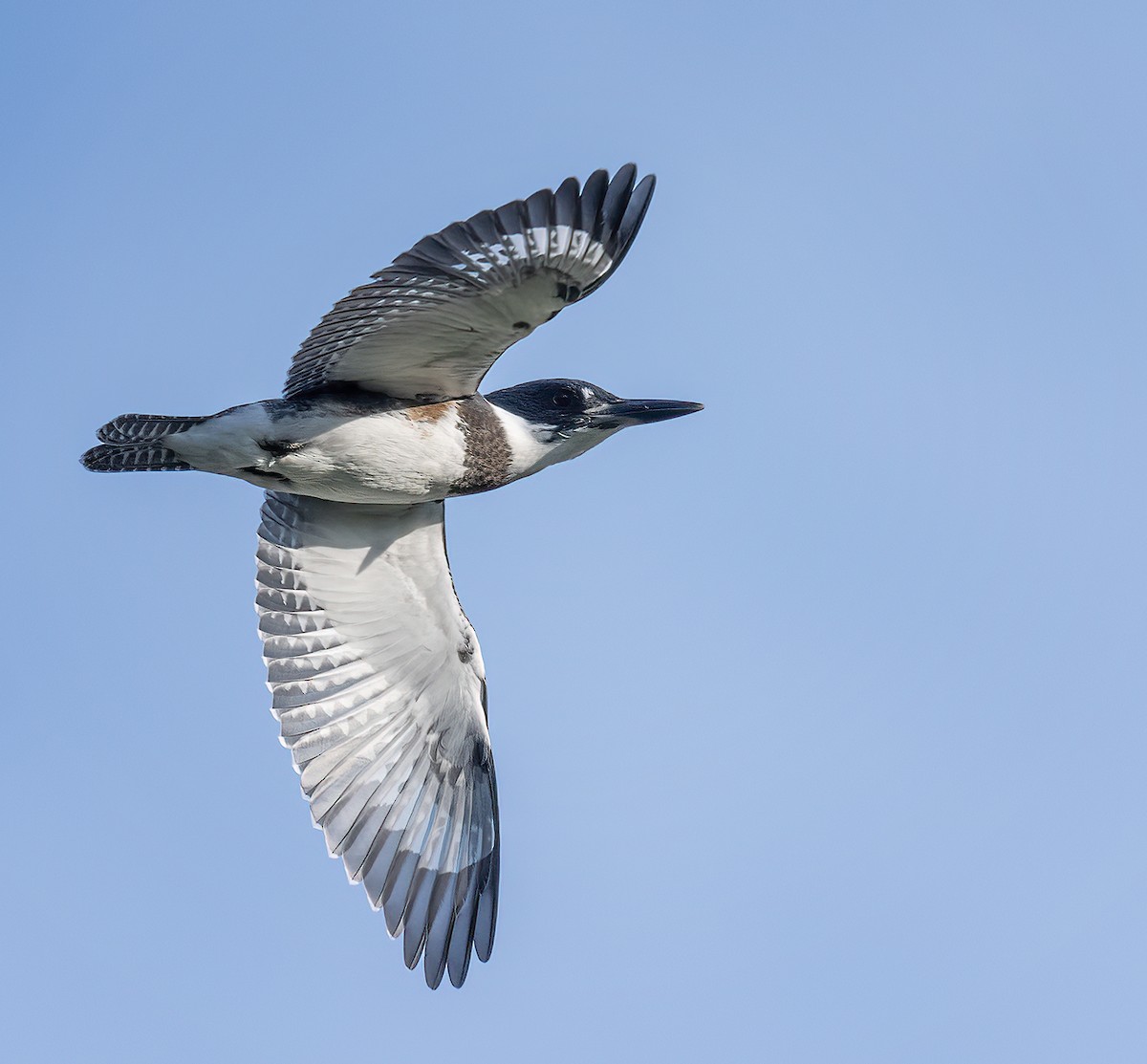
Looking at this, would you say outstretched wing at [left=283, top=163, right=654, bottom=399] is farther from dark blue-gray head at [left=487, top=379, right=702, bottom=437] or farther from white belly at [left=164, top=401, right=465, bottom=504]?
dark blue-gray head at [left=487, top=379, right=702, bottom=437]

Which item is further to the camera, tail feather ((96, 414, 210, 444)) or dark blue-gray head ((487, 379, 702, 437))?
dark blue-gray head ((487, 379, 702, 437))

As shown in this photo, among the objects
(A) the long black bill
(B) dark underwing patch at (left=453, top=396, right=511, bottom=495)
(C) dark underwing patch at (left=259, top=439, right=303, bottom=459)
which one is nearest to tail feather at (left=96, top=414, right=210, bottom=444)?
(C) dark underwing patch at (left=259, top=439, right=303, bottom=459)

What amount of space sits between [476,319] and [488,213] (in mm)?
649

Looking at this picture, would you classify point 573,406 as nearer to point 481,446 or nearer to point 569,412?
point 569,412

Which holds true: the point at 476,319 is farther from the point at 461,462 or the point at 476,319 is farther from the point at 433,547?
the point at 433,547

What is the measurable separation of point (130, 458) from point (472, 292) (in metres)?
1.81

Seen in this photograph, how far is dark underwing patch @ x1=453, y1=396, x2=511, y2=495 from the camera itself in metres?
6.50

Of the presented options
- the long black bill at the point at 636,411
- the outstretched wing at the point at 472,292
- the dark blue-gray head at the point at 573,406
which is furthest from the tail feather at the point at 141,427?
the long black bill at the point at 636,411

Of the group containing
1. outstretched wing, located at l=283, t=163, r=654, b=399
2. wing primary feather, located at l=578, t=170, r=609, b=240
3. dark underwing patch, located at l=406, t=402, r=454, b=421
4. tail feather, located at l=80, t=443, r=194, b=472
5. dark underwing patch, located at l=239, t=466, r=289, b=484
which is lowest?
dark underwing patch, located at l=239, t=466, r=289, b=484

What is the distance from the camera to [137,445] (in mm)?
6293

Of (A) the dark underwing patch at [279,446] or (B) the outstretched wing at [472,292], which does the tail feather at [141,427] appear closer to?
(A) the dark underwing patch at [279,446]

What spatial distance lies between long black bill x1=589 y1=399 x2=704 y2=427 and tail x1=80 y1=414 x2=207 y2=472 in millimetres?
1910

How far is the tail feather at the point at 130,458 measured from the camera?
630cm

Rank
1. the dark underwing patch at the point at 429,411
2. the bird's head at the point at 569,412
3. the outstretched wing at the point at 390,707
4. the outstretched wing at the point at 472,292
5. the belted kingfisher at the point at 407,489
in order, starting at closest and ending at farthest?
the outstretched wing at the point at 472,292 → the belted kingfisher at the point at 407,489 → the dark underwing patch at the point at 429,411 → the bird's head at the point at 569,412 → the outstretched wing at the point at 390,707
